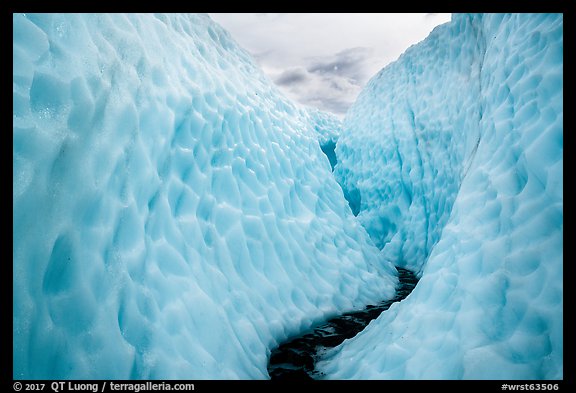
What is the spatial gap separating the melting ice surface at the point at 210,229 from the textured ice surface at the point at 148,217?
13mm

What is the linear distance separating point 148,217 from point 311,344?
239 cm

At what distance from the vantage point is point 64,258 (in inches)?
79.0

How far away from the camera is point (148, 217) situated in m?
2.77

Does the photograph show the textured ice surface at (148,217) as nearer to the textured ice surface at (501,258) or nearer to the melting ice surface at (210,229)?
the melting ice surface at (210,229)

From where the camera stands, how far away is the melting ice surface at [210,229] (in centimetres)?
197

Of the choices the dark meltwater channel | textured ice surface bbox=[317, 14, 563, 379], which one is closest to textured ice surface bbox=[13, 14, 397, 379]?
the dark meltwater channel

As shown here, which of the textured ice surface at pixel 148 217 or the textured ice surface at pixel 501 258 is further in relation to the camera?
the textured ice surface at pixel 501 258

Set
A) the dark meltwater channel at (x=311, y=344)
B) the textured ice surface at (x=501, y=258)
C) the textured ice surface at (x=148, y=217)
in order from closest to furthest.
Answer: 1. the textured ice surface at (x=148, y=217)
2. the textured ice surface at (x=501, y=258)
3. the dark meltwater channel at (x=311, y=344)

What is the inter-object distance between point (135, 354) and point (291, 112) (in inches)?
217

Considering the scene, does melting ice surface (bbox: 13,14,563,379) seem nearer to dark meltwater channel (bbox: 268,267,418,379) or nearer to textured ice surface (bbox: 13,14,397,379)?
textured ice surface (bbox: 13,14,397,379)

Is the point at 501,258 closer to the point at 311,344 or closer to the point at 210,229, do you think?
the point at 311,344

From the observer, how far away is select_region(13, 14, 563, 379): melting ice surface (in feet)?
6.46

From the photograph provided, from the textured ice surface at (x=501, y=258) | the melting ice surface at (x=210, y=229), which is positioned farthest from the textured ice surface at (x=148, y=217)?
the textured ice surface at (x=501, y=258)
